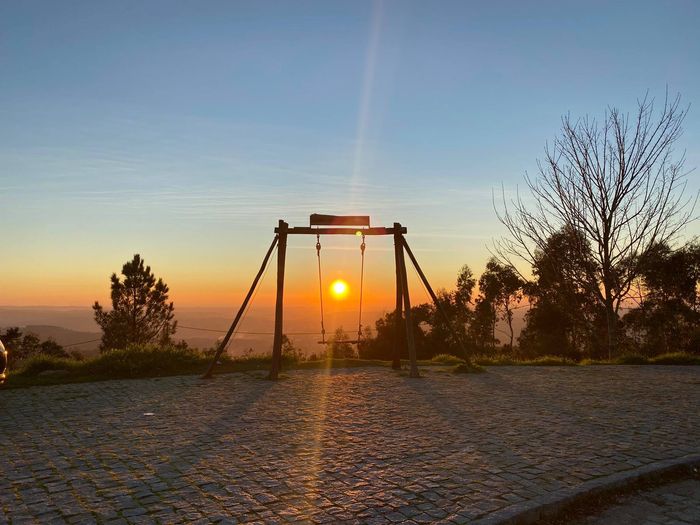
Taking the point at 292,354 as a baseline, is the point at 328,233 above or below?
above

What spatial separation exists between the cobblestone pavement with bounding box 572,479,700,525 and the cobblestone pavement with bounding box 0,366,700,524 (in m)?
0.42

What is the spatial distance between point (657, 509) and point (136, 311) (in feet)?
104

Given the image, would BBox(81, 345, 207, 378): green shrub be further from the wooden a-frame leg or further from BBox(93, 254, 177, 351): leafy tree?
BBox(93, 254, 177, 351): leafy tree

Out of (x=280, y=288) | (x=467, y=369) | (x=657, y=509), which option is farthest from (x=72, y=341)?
(x=657, y=509)

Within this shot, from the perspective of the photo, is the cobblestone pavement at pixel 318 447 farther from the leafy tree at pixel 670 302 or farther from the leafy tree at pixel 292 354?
the leafy tree at pixel 670 302

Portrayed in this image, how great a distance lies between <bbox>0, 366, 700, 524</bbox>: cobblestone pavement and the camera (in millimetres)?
4770

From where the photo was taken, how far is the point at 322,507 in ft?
15.5

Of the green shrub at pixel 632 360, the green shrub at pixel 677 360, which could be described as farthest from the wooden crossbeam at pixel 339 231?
the green shrub at pixel 677 360

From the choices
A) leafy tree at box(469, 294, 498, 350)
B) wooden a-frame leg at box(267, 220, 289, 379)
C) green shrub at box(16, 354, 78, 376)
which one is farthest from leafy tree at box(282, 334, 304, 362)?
leafy tree at box(469, 294, 498, 350)

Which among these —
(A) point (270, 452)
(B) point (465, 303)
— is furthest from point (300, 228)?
(B) point (465, 303)

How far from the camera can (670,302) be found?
30844mm

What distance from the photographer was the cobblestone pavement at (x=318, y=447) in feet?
15.6

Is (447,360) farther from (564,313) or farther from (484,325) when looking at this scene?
(484,325)

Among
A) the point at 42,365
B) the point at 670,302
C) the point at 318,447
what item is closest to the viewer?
the point at 318,447
